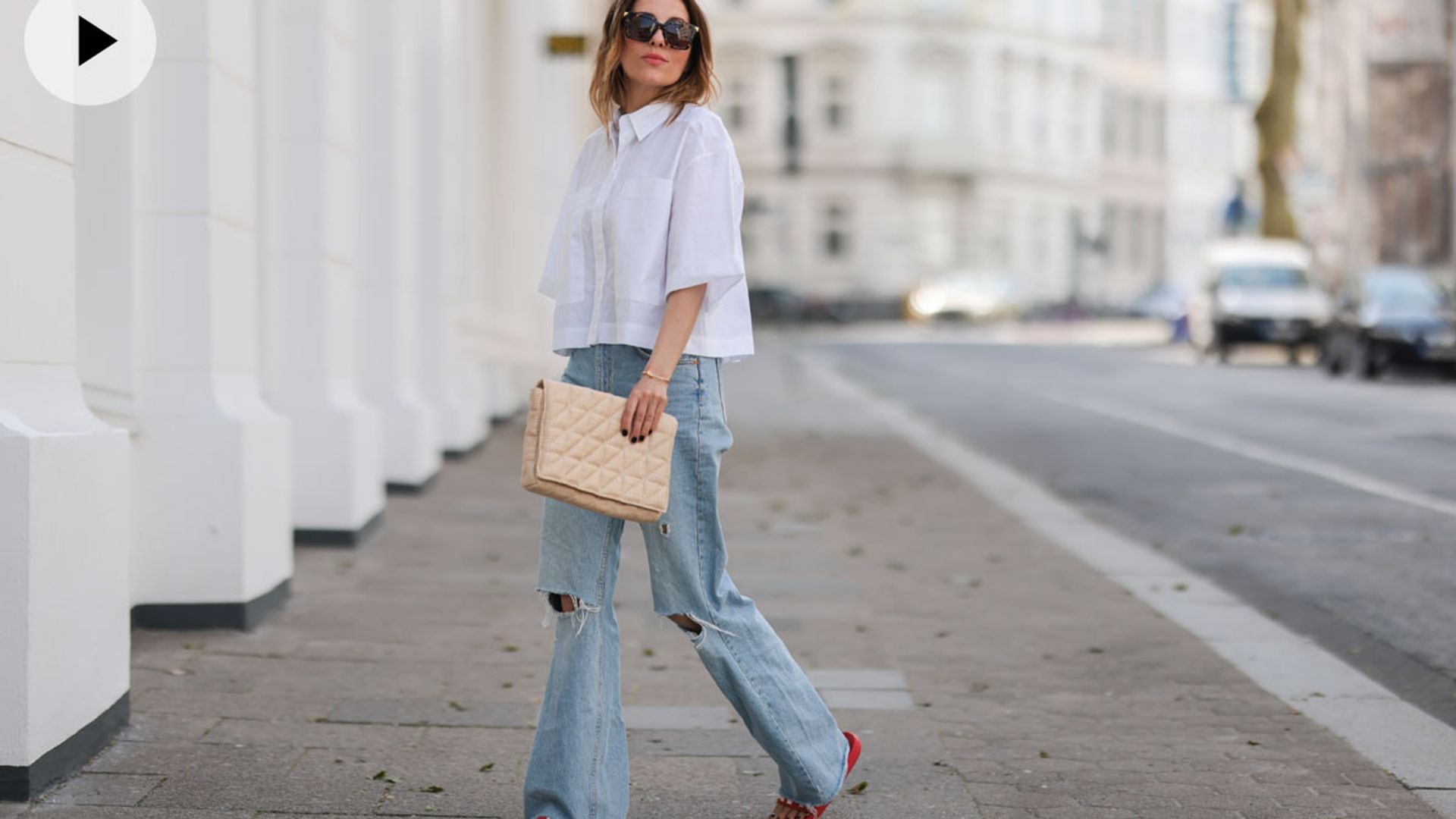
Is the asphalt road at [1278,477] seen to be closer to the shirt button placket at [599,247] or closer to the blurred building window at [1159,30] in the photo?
the shirt button placket at [599,247]

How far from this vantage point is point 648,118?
4039mm

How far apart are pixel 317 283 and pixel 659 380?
535 cm

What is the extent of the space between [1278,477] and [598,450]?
971 centimetres

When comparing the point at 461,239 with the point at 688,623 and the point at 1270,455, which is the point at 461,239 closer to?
the point at 1270,455

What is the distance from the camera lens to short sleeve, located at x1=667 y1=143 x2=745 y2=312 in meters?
3.92

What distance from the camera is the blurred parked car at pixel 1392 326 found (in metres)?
25.4

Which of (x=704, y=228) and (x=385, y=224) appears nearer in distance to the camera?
(x=704, y=228)

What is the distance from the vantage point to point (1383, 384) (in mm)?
24609

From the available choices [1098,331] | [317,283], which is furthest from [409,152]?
[1098,331]

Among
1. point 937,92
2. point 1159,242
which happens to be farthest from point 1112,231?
point 937,92

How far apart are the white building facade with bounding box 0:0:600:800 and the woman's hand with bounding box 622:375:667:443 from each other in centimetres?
145

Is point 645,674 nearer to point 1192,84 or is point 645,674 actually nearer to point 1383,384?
point 1383,384

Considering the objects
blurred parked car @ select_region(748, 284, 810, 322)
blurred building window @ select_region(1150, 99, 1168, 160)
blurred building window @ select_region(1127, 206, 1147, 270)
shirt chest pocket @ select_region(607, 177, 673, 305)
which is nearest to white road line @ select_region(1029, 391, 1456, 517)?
shirt chest pocket @ select_region(607, 177, 673, 305)

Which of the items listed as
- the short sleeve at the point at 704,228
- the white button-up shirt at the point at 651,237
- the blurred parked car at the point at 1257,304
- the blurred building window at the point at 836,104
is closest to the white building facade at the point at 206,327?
the white button-up shirt at the point at 651,237
